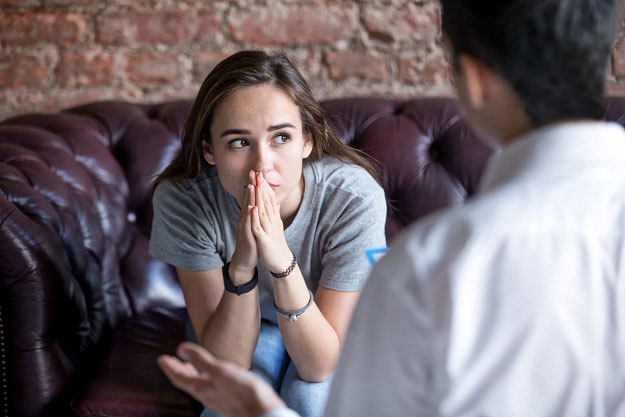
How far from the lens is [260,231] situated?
1284 mm

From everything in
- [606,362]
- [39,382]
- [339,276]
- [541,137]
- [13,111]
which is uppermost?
[541,137]

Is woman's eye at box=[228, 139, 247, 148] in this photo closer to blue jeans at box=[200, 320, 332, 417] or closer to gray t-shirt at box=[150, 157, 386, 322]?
gray t-shirt at box=[150, 157, 386, 322]

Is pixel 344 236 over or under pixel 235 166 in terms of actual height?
under

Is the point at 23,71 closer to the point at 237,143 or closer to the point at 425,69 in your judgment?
the point at 237,143

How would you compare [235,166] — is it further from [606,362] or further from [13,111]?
[13,111]

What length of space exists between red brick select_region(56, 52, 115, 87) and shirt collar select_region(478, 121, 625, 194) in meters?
1.94

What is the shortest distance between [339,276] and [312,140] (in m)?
0.34

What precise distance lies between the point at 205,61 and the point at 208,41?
7 cm

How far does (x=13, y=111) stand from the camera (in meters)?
2.31

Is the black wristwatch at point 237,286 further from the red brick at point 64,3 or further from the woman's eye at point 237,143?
the red brick at point 64,3

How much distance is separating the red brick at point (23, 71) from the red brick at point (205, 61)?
526 millimetres

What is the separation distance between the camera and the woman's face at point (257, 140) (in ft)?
4.46

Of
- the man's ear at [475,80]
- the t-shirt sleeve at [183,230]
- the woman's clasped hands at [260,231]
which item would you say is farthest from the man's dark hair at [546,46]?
the t-shirt sleeve at [183,230]

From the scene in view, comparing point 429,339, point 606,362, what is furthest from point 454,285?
point 606,362
